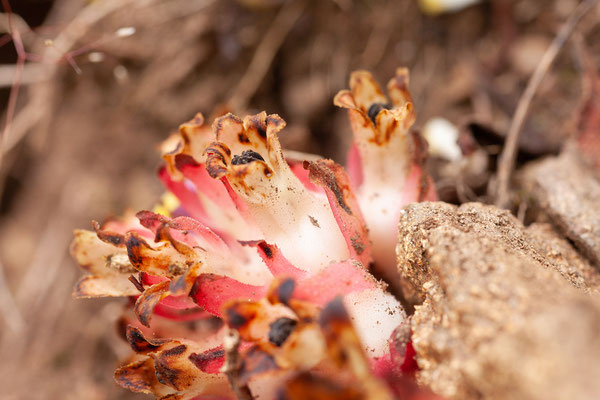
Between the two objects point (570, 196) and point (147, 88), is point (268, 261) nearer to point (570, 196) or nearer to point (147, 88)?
point (570, 196)

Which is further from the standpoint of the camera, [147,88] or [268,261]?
[147,88]

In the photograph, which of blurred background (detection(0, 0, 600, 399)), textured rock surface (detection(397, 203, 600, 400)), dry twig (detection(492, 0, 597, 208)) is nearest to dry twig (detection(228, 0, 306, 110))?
blurred background (detection(0, 0, 600, 399))

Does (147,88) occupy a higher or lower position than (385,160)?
higher

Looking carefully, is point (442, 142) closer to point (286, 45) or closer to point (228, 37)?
point (286, 45)

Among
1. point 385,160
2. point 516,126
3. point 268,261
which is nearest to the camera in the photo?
point 268,261

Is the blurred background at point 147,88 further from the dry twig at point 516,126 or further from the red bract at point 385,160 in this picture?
the red bract at point 385,160

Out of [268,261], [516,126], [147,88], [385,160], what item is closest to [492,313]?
[268,261]

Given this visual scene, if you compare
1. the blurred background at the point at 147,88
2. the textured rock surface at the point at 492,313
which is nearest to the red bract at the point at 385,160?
the textured rock surface at the point at 492,313
